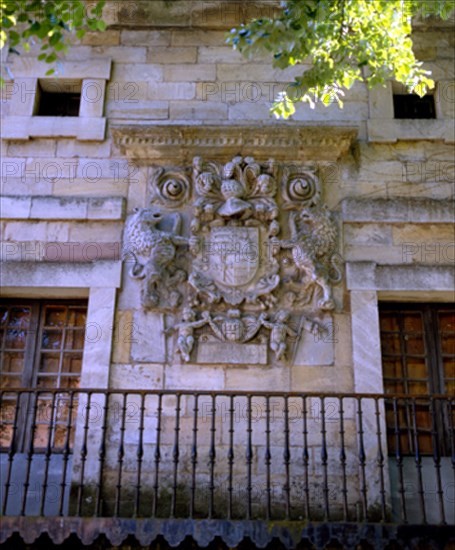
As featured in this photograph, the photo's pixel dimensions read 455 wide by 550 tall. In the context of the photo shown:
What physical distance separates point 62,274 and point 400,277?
3213 mm

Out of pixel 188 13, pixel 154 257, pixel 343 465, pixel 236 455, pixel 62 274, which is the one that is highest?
pixel 188 13

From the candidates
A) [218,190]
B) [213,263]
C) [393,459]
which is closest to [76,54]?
[218,190]

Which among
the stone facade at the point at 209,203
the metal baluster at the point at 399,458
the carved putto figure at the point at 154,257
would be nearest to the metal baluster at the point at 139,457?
the stone facade at the point at 209,203

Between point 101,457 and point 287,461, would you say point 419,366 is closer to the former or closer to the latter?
point 287,461

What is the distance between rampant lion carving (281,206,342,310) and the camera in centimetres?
691

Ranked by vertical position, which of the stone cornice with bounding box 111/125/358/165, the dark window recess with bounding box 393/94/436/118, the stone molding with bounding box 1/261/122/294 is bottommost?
the stone molding with bounding box 1/261/122/294

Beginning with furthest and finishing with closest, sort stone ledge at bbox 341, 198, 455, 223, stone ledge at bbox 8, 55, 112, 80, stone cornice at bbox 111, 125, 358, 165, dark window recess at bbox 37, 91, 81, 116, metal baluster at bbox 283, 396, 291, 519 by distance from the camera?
dark window recess at bbox 37, 91, 81, 116
stone ledge at bbox 8, 55, 112, 80
stone cornice at bbox 111, 125, 358, 165
stone ledge at bbox 341, 198, 455, 223
metal baluster at bbox 283, 396, 291, 519

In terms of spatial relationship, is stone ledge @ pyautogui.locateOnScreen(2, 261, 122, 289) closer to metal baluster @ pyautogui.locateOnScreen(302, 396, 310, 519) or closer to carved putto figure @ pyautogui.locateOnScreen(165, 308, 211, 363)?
carved putto figure @ pyautogui.locateOnScreen(165, 308, 211, 363)

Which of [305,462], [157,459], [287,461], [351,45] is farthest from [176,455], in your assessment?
[351,45]

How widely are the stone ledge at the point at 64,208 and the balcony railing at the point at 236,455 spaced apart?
1.78m

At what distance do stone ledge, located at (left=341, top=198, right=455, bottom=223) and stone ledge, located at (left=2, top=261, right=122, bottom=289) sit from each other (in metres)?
2.34

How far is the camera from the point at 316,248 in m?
7.02

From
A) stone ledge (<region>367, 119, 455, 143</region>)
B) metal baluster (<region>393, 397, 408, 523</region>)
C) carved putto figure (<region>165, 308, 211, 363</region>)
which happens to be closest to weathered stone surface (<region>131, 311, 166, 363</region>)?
carved putto figure (<region>165, 308, 211, 363</region>)

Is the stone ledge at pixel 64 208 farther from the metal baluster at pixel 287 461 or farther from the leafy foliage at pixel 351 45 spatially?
the metal baluster at pixel 287 461
